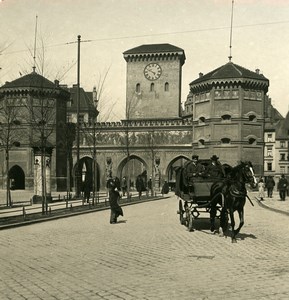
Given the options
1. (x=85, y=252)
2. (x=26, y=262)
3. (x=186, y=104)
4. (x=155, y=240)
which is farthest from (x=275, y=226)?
(x=186, y=104)

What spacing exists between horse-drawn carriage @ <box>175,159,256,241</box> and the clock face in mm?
55571

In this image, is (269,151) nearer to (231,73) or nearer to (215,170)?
(231,73)

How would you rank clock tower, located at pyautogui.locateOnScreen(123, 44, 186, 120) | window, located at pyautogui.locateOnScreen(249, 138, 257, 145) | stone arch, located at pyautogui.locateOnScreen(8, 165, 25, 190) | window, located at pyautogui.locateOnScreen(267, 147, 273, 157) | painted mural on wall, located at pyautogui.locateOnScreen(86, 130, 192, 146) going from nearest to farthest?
window, located at pyautogui.locateOnScreen(249, 138, 257, 145) < stone arch, located at pyautogui.locateOnScreen(8, 165, 25, 190) < painted mural on wall, located at pyautogui.locateOnScreen(86, 130, 192, 146) < clock tower, located at pyautogui.locateOnScreen(123, 44, 186, 120) < window, located at pyautogui.locateOnScreen(267, 147, 273, 157)

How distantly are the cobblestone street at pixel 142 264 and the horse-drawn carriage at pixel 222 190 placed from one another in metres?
0.68

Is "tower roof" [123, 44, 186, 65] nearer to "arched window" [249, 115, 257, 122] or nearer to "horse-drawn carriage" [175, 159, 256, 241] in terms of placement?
"arched window" [249, 115, 257, 122]

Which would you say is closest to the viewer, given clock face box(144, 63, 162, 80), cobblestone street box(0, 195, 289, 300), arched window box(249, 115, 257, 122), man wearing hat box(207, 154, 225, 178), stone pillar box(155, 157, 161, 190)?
cobblestone street box(0, 195, 289, 300)

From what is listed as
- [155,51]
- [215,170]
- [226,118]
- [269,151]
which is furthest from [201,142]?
[215,170]

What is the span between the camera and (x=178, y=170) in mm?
15625

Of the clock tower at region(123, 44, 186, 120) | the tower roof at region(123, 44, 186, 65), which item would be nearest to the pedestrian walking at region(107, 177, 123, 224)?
the clock tower at region(123, 44, 186, 120)

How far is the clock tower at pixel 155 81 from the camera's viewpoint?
69.7 meters

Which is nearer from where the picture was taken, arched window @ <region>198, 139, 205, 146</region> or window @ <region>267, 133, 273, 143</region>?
arched window @ <region>198, 139, 205, 146</region>

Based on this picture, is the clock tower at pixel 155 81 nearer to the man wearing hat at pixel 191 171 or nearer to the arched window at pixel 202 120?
the arched window at pixel 202 120

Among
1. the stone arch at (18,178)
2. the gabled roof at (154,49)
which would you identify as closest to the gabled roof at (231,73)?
the gabled roof at (154,49)

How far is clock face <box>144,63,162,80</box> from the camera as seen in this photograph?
2758 inches
